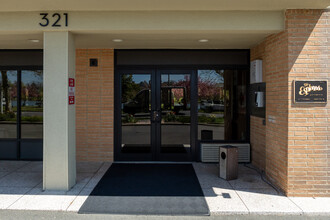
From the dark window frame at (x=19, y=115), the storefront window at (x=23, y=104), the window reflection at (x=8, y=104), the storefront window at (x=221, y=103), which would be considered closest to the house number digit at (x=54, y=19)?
the dark window frame at (x=19, y=115)

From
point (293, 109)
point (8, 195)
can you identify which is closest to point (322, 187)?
point (293, 109)

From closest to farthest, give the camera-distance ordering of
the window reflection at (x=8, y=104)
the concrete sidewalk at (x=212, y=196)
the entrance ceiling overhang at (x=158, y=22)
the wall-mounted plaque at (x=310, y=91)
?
the concrete sidewalk at (x=212, y=196), the wall-mounted plaque at (x=310, y=91), the entrance ceiling overhang at (x=158, y=22), the window reflection at (x=8, y=104)

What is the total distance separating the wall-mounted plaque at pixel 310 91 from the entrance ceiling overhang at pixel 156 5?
4.27 feet

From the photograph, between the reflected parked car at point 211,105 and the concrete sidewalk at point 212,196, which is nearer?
the concrete sidewalk at point 212,196

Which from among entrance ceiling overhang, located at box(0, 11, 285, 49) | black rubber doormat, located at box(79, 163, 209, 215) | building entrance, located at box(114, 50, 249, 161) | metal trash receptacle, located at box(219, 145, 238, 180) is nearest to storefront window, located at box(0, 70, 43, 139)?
building entrance, located at box(114, 50, 249, 161)

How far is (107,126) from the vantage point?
6.96 meters

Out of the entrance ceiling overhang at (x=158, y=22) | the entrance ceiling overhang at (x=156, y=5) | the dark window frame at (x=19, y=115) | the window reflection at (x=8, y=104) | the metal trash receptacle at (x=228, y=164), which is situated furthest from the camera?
the window reflection at (x=8, y=104)

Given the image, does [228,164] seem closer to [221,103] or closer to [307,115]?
[307,115]

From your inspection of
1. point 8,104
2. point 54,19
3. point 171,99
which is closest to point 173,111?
point 171,99

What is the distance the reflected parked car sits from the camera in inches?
276

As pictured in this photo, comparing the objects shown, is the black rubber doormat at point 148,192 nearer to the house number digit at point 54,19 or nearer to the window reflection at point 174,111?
the window reflection at point 174,111

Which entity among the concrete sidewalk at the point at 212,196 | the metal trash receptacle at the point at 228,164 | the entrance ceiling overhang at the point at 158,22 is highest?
the entrance ceiling overhang at the point at 158,22

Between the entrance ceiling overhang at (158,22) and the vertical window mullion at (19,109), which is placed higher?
the entrance ceiling overhang at (158,22)

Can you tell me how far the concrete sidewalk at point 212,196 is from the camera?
4.18 m
